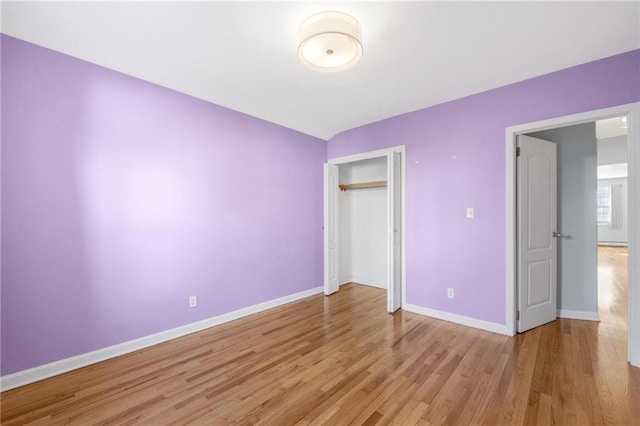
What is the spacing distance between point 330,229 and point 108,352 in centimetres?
313

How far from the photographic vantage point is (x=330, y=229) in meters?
4.43

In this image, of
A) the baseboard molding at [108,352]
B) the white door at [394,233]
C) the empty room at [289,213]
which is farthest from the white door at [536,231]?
the baseboard molding at [108,352]

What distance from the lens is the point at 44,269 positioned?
209 cm

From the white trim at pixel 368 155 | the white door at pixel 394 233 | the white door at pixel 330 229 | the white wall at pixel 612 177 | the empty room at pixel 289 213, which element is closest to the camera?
the empty room at pixel 289 213

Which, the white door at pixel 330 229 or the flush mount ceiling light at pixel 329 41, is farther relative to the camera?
the white door at pixel 330 229

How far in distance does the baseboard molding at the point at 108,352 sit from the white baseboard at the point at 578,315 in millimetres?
3843

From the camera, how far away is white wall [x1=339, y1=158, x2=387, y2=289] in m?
4.65

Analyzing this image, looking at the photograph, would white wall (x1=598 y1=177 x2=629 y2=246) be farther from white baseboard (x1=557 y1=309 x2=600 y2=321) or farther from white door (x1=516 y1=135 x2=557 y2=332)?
white door (x1=516 y1=135 x2=557 y2=332)

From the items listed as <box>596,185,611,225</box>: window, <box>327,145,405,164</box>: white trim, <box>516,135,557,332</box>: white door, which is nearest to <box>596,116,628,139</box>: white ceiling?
<box>516,135,557,332</box>: white door

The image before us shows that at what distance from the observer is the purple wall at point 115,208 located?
201cm

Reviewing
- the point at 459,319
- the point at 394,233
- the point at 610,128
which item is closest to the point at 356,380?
the point at 459,319

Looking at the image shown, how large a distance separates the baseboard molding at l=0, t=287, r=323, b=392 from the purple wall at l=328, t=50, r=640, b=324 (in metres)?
2.40

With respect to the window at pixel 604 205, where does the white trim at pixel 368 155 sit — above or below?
above

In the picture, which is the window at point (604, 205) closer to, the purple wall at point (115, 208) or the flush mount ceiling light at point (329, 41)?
the flush mount ceiling light at point (329, 41)
